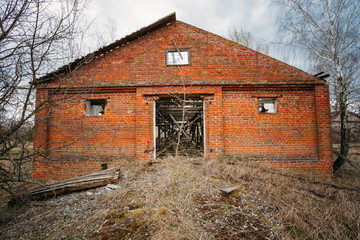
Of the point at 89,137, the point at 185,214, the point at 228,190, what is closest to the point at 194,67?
the point at 228,190

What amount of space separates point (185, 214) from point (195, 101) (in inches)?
173

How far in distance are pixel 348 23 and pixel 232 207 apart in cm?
901

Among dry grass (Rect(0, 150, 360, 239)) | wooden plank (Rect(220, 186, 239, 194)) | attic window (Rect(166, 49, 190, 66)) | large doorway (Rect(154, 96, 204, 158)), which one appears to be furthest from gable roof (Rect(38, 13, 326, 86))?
wooden plank (Rect(220, 186, 239, 194))

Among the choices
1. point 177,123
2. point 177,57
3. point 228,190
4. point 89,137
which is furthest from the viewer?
point 177,123

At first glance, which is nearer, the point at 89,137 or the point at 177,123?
the point at 89,137

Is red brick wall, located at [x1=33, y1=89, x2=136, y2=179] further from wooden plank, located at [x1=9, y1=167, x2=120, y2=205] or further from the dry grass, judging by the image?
the dry grass

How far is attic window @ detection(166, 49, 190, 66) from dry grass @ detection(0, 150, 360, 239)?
438cm

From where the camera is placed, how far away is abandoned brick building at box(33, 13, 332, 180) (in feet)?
20.0

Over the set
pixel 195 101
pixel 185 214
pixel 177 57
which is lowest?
pixel 185 214

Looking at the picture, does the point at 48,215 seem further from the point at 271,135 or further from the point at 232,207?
the point at 271,135

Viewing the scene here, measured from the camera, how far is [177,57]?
21.4 feet

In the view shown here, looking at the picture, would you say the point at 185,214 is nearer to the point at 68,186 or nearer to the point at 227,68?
the point at 68,186

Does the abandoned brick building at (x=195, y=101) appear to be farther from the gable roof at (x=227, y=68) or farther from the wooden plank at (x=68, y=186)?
the wooden plank at (x=68, y=186)

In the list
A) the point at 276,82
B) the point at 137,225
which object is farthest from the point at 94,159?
the point at 276,82
